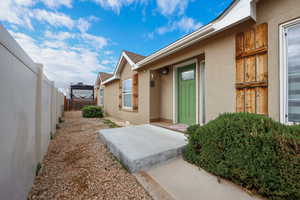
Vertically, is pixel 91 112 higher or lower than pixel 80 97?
lower

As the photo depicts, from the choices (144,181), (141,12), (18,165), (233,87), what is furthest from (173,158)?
(141,12)

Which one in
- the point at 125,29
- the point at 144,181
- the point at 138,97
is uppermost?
the point at 125,29

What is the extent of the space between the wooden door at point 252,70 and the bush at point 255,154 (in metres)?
0.82

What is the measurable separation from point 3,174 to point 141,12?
9646 millimetres

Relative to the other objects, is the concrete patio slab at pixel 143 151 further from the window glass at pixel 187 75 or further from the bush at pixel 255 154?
the window glass at pixel 187 75

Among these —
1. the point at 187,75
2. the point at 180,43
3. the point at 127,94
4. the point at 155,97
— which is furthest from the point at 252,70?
the point at 127,94

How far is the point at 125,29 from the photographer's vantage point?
9.52 m

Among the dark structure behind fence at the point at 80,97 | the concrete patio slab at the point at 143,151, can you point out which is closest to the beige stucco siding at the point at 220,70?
the concrete patio slab at the point at 143,151

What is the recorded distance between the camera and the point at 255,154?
1741mm

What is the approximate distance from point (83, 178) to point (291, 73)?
438 cm

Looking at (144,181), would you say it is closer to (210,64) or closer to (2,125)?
(2,125)

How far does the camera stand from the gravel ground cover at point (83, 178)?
1935 mm

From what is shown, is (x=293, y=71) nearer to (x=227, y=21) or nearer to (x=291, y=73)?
(x=291, y=73)

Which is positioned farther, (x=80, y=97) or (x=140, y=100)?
(x=80, y=97)
